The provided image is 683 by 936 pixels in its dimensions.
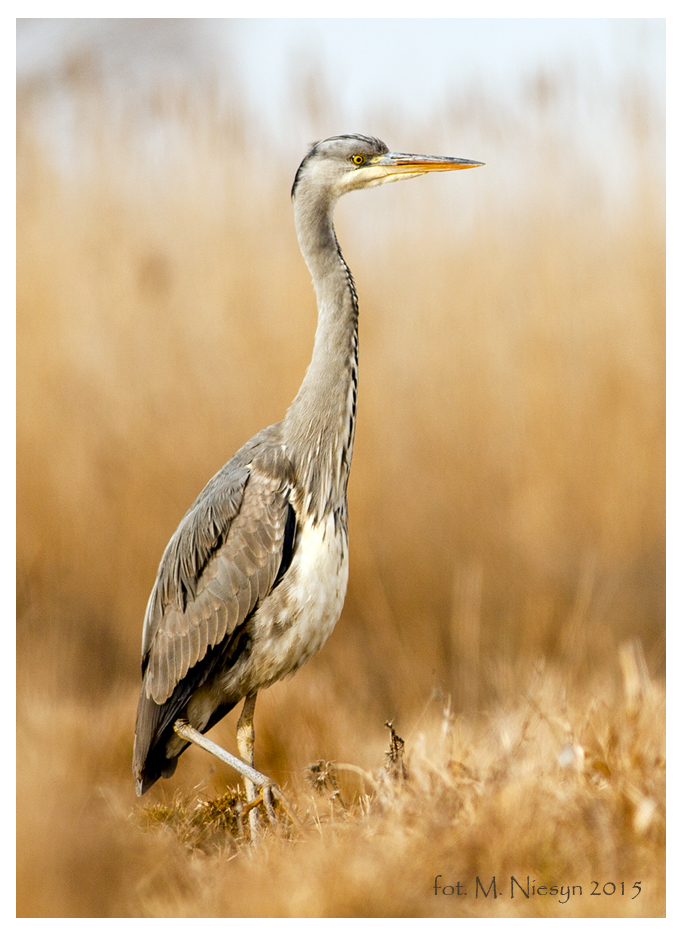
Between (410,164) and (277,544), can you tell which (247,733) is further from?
(410,164)

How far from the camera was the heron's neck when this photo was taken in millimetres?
2457

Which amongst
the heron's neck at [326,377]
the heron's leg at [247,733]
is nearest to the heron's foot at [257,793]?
the heron's leg at [247,733]

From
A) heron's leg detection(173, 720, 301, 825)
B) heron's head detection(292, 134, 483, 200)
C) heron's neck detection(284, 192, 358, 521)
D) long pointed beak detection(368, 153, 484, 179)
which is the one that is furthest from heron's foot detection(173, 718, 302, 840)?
long pointed beak detection(368, 153, 484, 179)

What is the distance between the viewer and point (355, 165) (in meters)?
2.53

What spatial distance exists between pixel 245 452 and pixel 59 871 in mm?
1204

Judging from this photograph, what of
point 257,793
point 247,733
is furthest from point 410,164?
point 257,793

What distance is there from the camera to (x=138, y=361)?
3.80 meters

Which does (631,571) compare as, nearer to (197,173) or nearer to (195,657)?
(195,657)

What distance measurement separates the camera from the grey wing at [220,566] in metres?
2.37

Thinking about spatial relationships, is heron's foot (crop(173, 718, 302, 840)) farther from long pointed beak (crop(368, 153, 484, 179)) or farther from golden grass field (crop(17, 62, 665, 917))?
long pointed beak (crop(368, 153, 484, 179))

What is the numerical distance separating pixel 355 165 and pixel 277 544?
113 cm

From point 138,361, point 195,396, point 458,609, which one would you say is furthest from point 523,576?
point 138,361

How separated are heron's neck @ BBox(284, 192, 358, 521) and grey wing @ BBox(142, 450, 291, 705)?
0.08 metres

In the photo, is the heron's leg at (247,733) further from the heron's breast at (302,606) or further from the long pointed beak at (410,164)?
the long pointed beak at (410,164)
